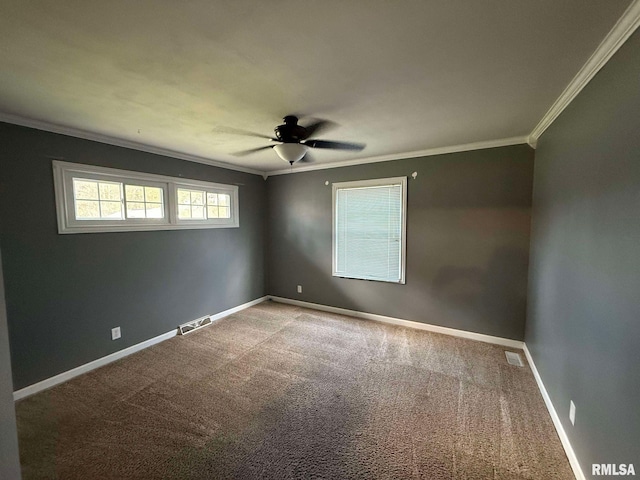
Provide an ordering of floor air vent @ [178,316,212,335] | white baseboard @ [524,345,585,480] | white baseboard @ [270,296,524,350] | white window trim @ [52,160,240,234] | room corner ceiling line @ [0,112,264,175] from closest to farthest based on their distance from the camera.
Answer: white baseboard @ [524,345,585,480], room corner ceiling line @ [0,112,264,175], white window trim @ [52,160,240,234], white baseboard @ [270,296,524,350], floor air vent @ [178,316,212,335]

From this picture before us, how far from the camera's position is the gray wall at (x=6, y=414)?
91cm

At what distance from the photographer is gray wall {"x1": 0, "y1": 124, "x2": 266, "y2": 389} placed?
2266mm

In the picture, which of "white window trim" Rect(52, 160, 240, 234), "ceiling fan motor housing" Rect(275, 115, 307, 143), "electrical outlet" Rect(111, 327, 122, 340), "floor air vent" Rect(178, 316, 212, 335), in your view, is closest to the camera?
"ceiling fan motor housing" Rect(275, 115, 307, 143)

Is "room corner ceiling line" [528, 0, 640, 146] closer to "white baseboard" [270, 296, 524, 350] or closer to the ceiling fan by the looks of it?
the ceiling fan

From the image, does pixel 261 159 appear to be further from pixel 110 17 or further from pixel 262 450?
pixel 262 450

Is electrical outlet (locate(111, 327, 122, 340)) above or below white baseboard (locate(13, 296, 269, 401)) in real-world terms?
above

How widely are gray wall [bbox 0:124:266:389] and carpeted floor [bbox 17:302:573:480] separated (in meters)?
0.36

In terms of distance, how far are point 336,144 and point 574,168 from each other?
1718 mm

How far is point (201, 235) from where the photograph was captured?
12.5 feet

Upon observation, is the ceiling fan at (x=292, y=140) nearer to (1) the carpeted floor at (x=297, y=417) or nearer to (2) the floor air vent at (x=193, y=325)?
(1) the carpeted floor at (x=297, y=417)

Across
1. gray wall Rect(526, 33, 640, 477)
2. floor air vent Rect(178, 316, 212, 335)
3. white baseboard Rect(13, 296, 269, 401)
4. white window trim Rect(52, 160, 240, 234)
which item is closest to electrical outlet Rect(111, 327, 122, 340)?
white baseboard Rect(13, 296, 269, 401)

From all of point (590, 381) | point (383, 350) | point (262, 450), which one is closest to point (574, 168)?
point (590, 381)

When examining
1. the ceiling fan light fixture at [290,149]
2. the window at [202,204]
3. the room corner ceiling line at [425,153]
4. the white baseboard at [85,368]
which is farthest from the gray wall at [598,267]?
the window at [202,204]

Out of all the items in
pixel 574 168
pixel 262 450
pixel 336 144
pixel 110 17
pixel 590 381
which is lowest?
pixel 262 450
